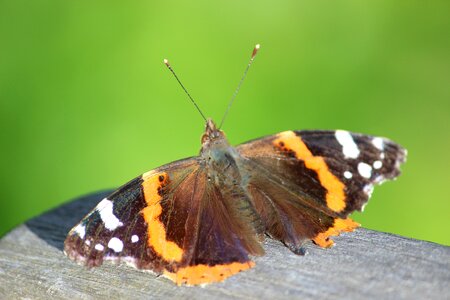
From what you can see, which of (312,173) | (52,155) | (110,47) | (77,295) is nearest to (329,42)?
(110,47)

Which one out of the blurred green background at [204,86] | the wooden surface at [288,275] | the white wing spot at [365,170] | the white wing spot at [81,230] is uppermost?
the blurred green background at [204,86]

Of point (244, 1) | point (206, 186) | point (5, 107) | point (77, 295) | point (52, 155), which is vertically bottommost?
point (77, 295)

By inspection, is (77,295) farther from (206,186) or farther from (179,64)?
(179,64)

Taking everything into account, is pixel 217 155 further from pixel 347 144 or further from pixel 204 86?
pixel 204 86

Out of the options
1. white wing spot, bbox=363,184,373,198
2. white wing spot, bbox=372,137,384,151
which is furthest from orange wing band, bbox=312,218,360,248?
white wing spot, bbox=372,137,384,151

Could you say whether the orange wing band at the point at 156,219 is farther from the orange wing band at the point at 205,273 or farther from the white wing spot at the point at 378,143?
the white wing spot at the point at 378,143

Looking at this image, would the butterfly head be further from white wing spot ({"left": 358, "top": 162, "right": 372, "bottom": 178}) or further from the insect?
white wing spot ({"left": 358, "top": 162, "right": 372, "bottom": 178})

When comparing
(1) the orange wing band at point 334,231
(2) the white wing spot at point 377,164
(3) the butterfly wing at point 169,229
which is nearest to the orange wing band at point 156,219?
(3) the butterfly wing at point 169,229
